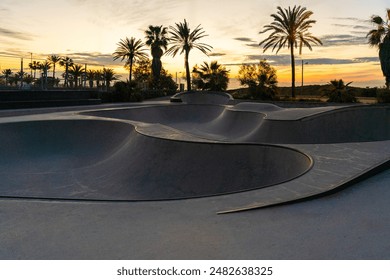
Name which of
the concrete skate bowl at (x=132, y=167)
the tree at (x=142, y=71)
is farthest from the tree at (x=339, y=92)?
the tree at (x=142, y=71)

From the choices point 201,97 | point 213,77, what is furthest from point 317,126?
point 213,77

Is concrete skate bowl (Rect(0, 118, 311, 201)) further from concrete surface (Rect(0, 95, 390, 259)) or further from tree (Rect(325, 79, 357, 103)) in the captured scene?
tree (Rect(325, 79, 357, 103))

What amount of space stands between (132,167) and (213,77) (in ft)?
149

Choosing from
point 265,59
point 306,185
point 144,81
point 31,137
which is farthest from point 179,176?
point 144,81

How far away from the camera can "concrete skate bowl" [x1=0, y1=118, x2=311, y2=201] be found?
900 cm

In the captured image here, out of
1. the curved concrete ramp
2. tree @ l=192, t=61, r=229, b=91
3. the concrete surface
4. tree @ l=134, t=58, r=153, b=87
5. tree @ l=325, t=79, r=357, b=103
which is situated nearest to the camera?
the concrete surface

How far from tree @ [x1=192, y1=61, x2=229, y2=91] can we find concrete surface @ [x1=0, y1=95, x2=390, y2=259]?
37746mm

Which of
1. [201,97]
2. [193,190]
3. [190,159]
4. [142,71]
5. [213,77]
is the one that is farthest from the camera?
[142,71]

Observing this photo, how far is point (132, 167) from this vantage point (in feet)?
36.5

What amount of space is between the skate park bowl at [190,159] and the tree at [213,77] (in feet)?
122

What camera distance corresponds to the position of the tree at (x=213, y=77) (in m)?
53.9

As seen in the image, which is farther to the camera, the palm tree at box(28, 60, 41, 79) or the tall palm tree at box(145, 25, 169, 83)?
the palm tree at box(28, 60, 41, 79)

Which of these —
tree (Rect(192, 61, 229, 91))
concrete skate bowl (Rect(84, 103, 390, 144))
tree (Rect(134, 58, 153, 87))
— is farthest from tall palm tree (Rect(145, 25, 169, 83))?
concrete skate bowl (Rect(84, 103, 390, 144))

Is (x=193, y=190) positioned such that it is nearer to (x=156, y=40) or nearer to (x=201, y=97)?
(x=201, y=97)
